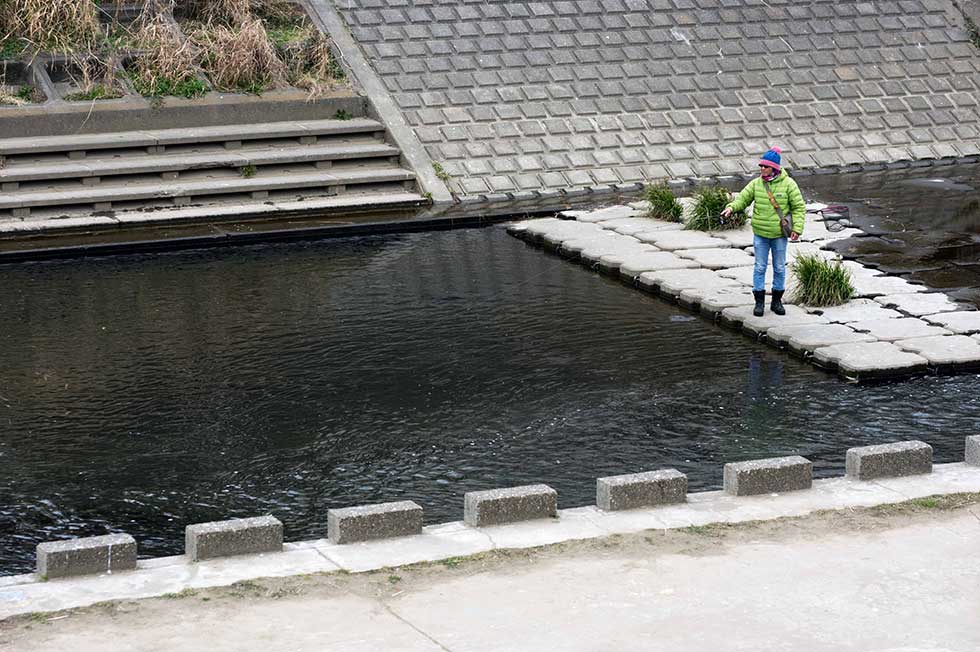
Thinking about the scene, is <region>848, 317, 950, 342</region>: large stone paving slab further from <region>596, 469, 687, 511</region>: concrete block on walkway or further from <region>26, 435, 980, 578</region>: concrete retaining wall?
<region>596, 469, 687, 511</region>: concrete block on walkway

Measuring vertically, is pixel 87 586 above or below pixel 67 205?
below

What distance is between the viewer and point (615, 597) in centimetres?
789

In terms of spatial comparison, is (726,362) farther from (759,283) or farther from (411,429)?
(411,429)

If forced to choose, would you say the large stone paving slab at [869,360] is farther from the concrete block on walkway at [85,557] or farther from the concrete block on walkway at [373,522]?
the concrete block on walkway at [85,557]

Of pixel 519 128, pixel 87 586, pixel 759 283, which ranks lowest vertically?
pixel 87 586

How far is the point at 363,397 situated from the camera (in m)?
12.2

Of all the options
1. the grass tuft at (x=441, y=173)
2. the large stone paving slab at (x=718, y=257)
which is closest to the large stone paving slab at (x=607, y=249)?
the large stone paving slab at (x=718, y=257)

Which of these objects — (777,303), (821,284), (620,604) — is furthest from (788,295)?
(620,604)

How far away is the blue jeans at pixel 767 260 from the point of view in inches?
563

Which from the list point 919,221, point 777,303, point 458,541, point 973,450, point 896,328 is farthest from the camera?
point 919,221

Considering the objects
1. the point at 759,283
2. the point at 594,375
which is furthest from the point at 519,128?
the point at 594,375

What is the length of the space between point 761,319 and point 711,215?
421 centimetres

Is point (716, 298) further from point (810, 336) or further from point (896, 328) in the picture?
point (896, 328)

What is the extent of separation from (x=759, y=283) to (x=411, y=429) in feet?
14.7
